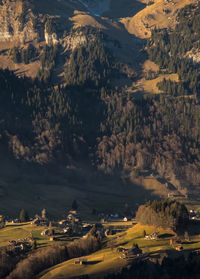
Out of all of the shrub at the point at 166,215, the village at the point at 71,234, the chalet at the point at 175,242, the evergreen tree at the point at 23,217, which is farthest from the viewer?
the evergreen tree at the point at 23,217

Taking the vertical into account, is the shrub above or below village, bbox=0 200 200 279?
above

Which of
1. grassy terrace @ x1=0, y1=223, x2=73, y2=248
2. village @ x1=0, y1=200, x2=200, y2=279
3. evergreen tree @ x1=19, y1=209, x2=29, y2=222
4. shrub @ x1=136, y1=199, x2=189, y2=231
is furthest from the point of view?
evergreen tree @ x1=19, y1=209, x2=29, y2=222

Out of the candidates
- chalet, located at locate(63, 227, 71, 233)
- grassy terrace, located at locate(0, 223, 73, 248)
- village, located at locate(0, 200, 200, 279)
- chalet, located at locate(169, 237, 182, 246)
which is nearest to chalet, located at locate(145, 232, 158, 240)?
village, located at locate(0, 200, 200, 279)

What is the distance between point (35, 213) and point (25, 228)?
3440 cm

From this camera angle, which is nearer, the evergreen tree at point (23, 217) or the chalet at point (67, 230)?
the chalet at point (67, 230)

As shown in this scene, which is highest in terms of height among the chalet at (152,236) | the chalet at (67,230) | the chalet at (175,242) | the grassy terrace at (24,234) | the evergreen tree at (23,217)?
the evergreen tree at (23,217)

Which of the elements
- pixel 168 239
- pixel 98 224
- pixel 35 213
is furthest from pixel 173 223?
pixel 35 213

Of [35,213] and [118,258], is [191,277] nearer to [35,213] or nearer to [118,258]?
[118,258]

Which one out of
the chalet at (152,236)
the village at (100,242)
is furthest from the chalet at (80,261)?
the chalet at (152,236)

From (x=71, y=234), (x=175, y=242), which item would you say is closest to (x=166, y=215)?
(x=175, y=242)

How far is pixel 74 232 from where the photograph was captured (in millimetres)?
156000

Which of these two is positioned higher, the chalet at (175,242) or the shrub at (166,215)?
the shrub at (166,215)

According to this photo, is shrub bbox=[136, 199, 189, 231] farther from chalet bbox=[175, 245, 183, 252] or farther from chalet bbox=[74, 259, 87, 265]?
chalet bbox=[74, 259, 87, 265]

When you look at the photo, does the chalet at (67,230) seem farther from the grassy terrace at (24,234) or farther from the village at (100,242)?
the grassy terrace at (24,234)
